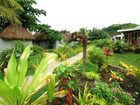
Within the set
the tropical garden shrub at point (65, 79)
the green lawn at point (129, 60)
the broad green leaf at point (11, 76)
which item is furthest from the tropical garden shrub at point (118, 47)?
the broad green leaf at point (11, 76)

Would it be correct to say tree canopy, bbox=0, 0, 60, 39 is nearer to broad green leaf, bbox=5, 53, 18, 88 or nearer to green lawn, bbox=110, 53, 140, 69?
green lawn, bbox=110, 53, 140, 69

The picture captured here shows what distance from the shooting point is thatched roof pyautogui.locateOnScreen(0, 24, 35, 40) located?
1224 inches

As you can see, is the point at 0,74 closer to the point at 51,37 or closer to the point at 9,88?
the point at 9,88

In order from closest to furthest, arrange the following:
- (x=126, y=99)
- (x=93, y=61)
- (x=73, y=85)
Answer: (x=73, y=85), (x=126, y=99), (x=93, y=61)

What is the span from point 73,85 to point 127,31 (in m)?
25.8

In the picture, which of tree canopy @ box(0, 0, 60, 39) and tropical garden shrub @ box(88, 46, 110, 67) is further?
tree canopy @ box(0, 0, 60, 39)

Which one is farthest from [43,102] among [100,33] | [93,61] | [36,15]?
[100,33]

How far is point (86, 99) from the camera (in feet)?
23.1

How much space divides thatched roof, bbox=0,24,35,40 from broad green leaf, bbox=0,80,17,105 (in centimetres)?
2532

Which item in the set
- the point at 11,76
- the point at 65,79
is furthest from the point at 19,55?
the point at 11,76

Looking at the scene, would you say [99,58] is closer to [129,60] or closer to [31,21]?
[129,60]

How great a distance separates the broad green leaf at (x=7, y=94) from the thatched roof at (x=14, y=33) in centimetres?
2532

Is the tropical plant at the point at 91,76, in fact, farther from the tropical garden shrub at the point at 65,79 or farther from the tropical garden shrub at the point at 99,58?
the tropical garden shrub at the point at 65,79

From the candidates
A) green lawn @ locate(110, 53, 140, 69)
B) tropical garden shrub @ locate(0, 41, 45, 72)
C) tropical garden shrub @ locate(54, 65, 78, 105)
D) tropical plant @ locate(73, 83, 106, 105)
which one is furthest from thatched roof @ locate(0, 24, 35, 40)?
tropical garden shrub @ locate(54, 65, 78, 105)
